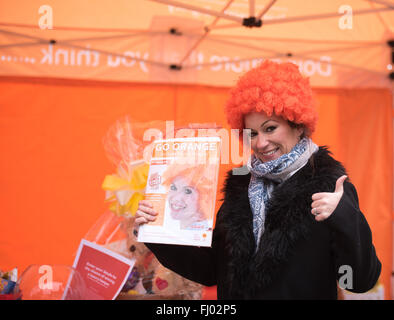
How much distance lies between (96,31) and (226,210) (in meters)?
2.41

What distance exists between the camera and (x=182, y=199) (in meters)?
1.34

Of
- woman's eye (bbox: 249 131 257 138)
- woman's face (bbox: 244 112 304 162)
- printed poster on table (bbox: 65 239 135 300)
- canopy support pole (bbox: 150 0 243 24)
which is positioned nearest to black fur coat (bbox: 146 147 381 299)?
woman's face (bbox: 244 112 304 162)

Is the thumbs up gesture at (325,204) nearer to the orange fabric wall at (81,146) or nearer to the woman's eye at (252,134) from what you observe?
the woman's eye at (252,134)

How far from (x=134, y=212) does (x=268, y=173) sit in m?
0.71

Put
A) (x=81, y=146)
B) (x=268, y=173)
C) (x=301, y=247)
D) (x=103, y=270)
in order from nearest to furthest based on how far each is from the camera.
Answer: (x=301, y=247) → (x=268, y=173) → (x=103, y=270) → (x=81, y=146)

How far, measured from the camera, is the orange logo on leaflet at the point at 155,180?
140 centimetres

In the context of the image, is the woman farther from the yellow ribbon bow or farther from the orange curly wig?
the yellow ribbon bow

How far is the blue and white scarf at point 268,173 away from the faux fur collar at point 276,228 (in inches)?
0.9

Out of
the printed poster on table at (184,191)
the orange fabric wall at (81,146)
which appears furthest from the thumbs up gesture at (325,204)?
the orange fabric wall at (81,146)

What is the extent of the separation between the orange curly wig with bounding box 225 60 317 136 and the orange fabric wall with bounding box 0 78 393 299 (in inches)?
74.3

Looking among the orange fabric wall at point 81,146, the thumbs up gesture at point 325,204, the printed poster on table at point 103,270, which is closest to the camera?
the thumbs up gesture at point 325,204

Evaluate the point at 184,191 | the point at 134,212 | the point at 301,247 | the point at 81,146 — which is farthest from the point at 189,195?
the point at 81,146

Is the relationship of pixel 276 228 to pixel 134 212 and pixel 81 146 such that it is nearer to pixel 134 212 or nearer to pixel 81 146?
pixel 134 212
